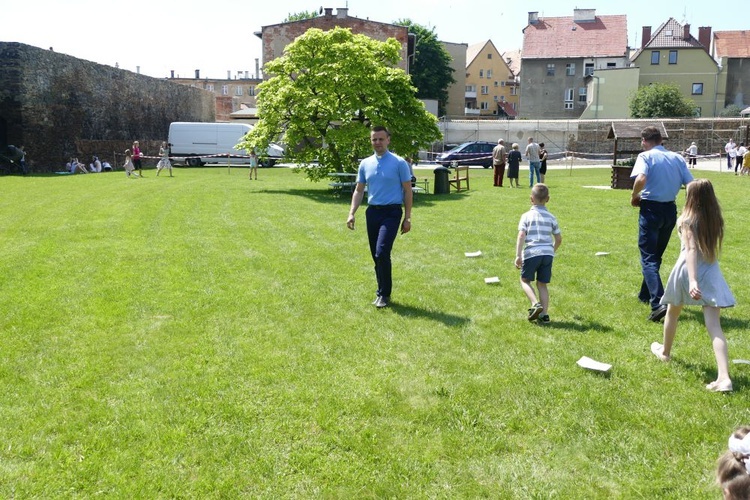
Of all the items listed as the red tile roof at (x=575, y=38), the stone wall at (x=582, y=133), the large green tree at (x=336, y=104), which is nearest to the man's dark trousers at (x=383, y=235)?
the large green tree at (x=336, y=104)

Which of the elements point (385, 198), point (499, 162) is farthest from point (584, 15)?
point (385, 198)

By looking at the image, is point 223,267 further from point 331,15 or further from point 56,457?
point 331,15

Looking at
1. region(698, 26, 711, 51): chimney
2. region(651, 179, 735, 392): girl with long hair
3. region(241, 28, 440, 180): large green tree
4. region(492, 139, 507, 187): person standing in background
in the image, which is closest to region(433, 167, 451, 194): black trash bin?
region(241, 28, 440, 180): large green tree

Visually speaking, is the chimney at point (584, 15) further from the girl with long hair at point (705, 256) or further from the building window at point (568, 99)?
the girl with long hair at point (705, 256)

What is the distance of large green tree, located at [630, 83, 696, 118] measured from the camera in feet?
178

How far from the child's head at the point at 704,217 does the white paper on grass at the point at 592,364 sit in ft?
3.52

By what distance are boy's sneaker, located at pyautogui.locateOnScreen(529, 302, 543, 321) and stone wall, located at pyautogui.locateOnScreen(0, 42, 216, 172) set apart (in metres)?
30.8

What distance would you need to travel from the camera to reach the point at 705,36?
68.9m

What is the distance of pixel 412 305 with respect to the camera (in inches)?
281

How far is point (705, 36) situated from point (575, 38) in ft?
44.2

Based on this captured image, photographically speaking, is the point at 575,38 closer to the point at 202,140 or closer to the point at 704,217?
the point at 202,140

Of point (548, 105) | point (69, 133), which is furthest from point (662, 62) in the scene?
point (69, 133)

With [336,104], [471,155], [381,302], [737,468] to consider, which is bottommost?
[381,302]

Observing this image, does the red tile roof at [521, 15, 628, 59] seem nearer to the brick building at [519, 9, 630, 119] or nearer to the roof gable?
the brick building at [519, 9, 630, 119]
